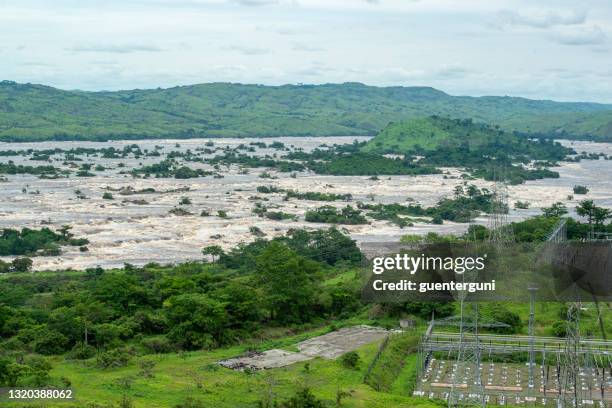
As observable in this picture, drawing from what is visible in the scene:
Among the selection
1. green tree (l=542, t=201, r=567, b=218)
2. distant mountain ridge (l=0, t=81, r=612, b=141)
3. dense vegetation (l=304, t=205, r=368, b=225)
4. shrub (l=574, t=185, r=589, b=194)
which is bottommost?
dense vegetation (l=304, t=205, r=368, b=225)

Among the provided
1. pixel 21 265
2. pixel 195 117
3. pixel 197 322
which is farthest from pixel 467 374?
pixel 195 117

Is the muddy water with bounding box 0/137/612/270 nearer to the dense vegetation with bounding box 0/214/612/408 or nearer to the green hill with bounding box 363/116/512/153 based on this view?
the dense vegetation with bounding box 0/214/612/408

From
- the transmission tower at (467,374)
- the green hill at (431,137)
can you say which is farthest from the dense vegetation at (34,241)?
the green hill at (431,137)

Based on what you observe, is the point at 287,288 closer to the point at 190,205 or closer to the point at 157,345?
the point at 157,345

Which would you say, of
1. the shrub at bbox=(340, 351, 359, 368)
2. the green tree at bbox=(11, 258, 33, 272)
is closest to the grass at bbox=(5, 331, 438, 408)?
the shrub at bbox=(340, 351, 359, 368)

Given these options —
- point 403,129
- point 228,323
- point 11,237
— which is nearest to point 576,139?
point 403,129

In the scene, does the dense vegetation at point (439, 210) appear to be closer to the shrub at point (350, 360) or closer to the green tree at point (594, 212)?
→ the green tree at point (594, 212)

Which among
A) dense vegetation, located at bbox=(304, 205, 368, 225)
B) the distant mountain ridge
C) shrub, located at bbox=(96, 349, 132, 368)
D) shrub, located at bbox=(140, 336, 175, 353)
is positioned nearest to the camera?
shrub, located at bbox=(96, 349, 132, 368)

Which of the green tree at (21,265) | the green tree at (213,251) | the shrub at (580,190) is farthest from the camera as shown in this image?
the shrub at (580,190)

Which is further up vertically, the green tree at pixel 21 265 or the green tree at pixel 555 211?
the green tree at pixel 555 211

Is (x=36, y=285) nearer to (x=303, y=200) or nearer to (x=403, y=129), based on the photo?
(x=303, y=200)
